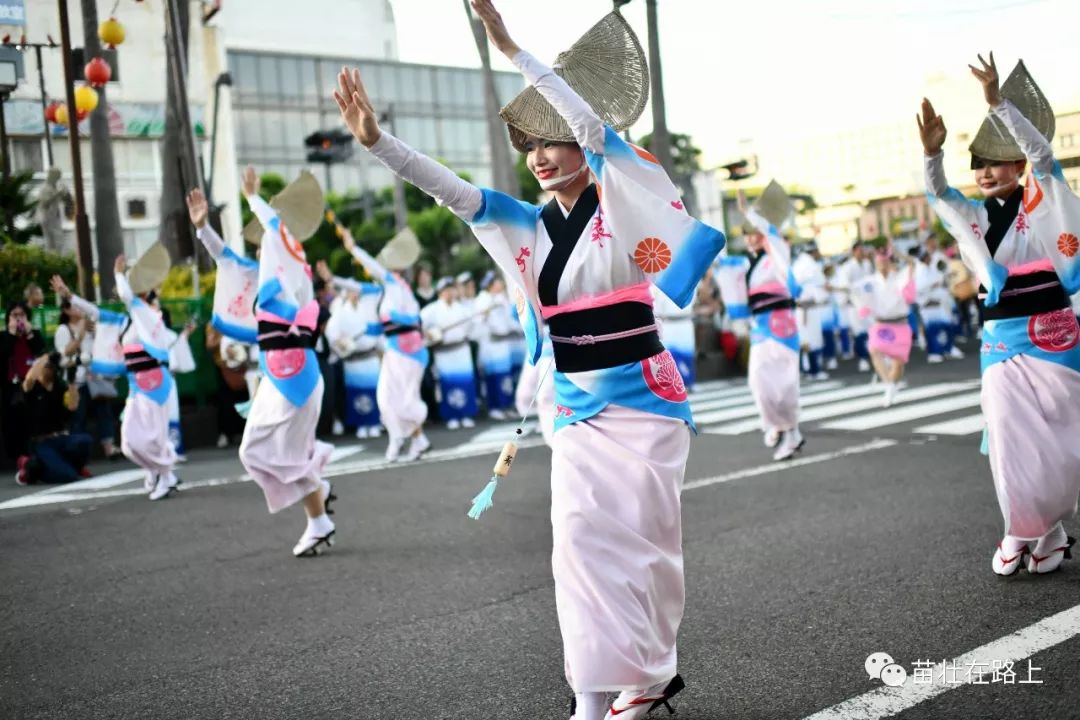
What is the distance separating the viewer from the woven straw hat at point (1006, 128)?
4875 mm

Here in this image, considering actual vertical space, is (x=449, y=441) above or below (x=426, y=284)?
below

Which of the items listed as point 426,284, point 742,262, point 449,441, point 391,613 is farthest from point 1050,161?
point 426,284

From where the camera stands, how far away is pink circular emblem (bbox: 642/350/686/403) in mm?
3416

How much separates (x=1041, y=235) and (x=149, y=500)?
7078 mm

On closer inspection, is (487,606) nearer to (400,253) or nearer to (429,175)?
(429,175)

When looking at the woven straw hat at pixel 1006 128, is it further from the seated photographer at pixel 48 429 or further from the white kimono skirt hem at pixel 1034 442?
the seated photographer at pixel 48 429

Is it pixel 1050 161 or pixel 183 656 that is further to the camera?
pixel 1050 161

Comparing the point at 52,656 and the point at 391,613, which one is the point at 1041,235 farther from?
the point at 52,656

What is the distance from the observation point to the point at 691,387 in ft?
52.3

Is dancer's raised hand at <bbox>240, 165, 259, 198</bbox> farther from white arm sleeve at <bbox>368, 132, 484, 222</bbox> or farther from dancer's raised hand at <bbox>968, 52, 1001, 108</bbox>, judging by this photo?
dancer's raised hand at <bbox>968, 52, 1001, 108</bbox>

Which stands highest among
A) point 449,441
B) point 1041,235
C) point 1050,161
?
point 1050,161

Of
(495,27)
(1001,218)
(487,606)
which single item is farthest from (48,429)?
(1001,218)

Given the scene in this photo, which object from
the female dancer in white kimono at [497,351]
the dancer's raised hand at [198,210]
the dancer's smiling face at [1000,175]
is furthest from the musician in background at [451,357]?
the dancer's smiling face at [1000,175]

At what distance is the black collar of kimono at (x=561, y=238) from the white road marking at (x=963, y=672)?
1.58 metres
